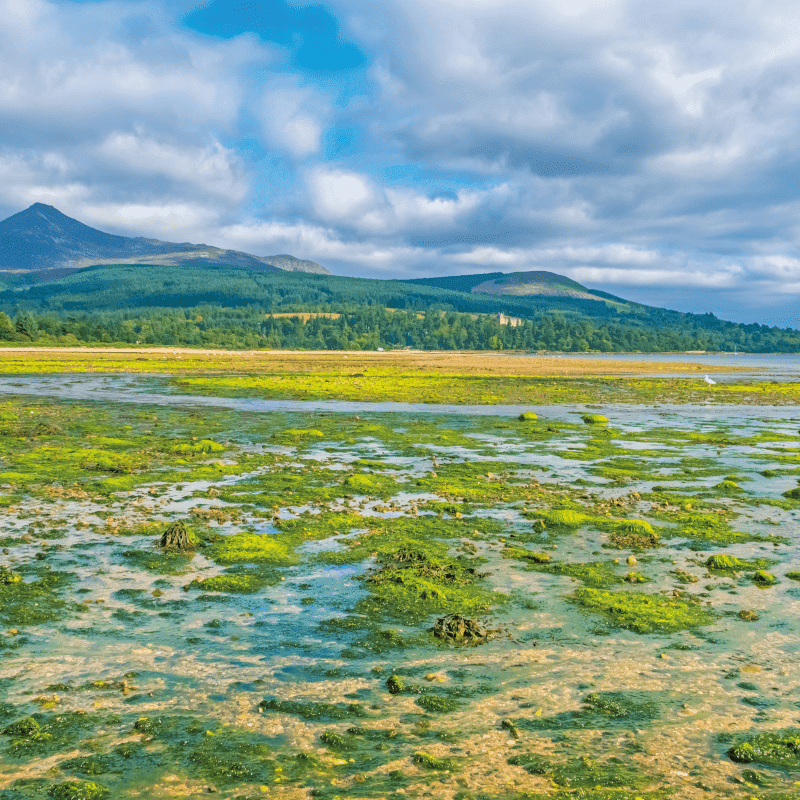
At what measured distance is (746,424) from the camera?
4369 cm

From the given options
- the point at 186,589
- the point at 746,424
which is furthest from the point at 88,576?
the point at 746,424

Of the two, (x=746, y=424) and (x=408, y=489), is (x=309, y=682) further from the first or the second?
(x=746, y=424)

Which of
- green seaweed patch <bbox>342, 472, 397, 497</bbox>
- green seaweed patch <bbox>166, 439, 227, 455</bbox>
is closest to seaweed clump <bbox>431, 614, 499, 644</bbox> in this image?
green seaweed patch <bbox>342, 472, 397, 497</bbox>

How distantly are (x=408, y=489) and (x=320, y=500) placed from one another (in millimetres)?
3334

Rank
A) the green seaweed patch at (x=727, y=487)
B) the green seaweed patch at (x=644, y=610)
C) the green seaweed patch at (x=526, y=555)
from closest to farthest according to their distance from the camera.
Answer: the green seaweed patch at (x=644, y=610)
the green seaweed patch at (x=526, y=555)
the green seaweed patch at (x=727, y=487)

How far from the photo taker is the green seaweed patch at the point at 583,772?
7.55 m

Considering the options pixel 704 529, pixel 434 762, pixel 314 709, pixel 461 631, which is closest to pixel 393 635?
pixel 461 631

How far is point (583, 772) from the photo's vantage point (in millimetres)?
7766

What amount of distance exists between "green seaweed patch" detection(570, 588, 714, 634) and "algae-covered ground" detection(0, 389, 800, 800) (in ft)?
0.22

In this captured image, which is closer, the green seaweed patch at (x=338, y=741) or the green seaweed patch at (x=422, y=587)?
the green seaweed patch at (x=338, y=741)

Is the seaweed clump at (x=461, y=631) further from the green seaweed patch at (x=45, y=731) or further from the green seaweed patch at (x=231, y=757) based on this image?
the green seaweed patch at (x=45, y=731)

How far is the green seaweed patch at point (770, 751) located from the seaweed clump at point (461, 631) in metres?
4.14

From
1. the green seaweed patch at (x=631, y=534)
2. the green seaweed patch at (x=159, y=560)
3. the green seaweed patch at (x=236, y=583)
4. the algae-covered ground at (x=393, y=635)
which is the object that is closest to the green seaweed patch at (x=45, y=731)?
the algae-covered ground at (x=393, y=635)

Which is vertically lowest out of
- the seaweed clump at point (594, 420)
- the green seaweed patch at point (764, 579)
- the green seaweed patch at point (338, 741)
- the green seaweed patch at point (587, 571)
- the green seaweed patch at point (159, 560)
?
the green seaweed patch at point (159, 560)
